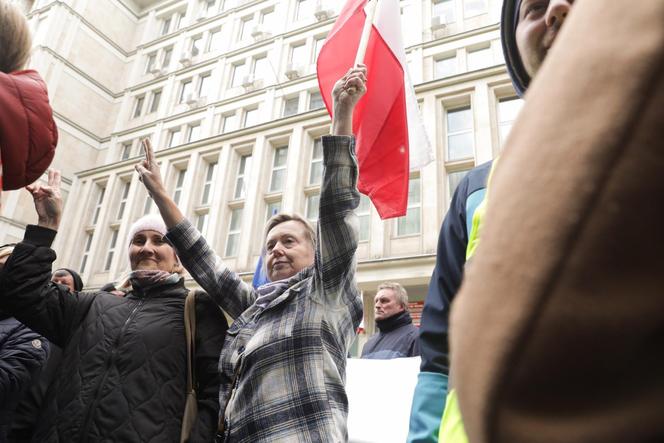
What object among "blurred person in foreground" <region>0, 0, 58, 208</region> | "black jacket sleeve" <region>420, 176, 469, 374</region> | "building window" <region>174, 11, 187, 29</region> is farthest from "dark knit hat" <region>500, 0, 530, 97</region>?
"building window" <region>174, 11, 187, 29</region>

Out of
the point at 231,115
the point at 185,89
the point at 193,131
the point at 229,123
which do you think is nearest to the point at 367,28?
the point at 229,123

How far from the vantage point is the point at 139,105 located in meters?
24.7

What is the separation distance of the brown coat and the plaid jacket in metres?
1.39

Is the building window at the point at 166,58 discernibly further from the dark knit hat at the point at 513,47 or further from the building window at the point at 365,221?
the dark knit hat at the point at 513,47

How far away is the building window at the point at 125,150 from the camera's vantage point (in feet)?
76.0

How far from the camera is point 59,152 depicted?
2244 centimetres

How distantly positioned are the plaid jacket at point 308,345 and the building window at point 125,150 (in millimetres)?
23903

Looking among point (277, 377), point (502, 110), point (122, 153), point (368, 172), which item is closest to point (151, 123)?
point (122, 153)

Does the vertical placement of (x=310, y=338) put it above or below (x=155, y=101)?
below

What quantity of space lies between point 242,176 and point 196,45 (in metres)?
10.9

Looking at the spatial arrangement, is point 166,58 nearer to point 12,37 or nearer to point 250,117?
point 250,117

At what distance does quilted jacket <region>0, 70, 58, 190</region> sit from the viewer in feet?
4.53

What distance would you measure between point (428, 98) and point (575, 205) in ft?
48.5

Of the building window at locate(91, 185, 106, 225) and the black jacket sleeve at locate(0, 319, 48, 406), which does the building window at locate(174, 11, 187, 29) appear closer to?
the building window at locate(91, 185, 106, 225)
